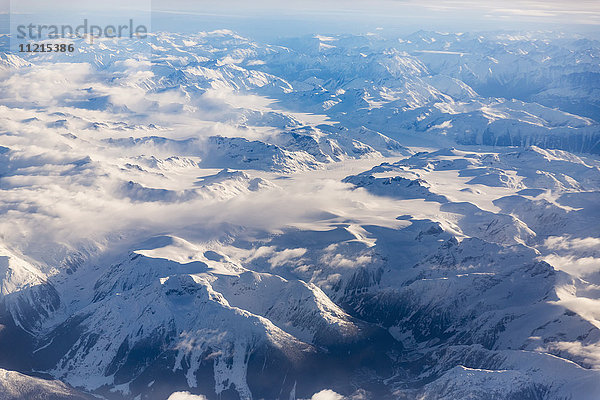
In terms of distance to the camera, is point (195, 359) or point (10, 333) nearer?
point (195, 359)

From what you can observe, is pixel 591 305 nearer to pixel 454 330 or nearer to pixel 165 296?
pixel 454 330

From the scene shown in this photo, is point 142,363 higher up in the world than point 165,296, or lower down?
lower down

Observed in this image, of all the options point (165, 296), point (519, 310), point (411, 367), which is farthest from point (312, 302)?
point (519, 310)

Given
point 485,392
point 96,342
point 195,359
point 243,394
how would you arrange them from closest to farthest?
point 485,392
point 243,394
point 195,359
point 96,342

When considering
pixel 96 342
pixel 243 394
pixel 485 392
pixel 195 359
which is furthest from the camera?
pixel 96 342

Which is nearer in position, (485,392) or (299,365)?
(485,392)

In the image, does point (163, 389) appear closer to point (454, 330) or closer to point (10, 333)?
Answer: point (10, 333)

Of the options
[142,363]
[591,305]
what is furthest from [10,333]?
[591,305]

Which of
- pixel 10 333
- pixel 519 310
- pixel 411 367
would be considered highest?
pixel 519 310

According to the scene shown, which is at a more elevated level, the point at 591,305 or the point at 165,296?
the point at 591,305
